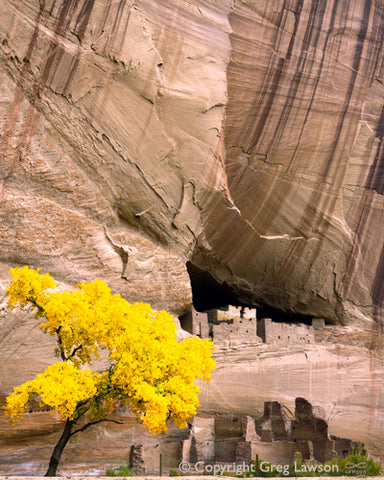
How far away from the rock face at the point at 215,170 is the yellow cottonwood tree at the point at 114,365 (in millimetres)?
2965

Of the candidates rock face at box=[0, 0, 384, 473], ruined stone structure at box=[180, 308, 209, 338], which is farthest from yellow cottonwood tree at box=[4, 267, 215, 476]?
ruined stone structure at box=[180, 308, 209, 338]

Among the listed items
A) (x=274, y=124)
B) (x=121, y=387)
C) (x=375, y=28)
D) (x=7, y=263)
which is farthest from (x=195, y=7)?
(x=121, y=387)

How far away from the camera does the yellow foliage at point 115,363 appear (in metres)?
10.7

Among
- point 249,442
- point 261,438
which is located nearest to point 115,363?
point 249,442

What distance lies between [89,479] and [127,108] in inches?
385

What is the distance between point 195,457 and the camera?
48.3ft

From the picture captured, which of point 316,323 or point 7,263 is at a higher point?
point 7,263

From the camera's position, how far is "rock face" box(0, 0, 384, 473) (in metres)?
15.0

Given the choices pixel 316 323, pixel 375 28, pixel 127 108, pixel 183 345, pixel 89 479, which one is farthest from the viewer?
pixel 316 323

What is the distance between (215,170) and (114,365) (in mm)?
8379

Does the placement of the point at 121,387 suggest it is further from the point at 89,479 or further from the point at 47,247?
the point at 47,247

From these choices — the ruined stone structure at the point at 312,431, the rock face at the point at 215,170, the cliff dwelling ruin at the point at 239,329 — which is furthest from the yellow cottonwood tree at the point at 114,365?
the cliff dwelling ruin at the point at 239,329

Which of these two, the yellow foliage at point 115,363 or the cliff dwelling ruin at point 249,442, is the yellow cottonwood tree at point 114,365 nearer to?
the yellow foliage at point 115,363

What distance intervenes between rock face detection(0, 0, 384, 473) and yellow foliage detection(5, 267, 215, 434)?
2945 mm
